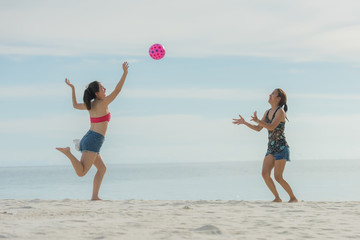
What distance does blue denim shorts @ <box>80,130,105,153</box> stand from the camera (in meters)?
8.39

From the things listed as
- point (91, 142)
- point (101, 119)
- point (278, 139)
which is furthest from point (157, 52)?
point (278, 139)

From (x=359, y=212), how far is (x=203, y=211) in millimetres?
2201

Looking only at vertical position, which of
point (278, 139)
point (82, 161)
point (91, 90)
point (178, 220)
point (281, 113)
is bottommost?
point (178, 220)

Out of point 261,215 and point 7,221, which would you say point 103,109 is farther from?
point 261,215

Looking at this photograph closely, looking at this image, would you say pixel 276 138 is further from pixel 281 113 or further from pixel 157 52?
pixel 157 52

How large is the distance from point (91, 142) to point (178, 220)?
2.57 meters

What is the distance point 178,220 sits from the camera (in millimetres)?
6426

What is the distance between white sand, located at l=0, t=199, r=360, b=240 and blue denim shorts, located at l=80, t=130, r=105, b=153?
0.88 meters

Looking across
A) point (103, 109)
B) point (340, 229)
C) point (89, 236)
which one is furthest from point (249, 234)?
point (103, 109)

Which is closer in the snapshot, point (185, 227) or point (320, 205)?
point (185, 227)

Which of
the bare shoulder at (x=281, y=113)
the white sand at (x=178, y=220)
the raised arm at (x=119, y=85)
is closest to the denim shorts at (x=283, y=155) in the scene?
the bare shoulder at (x=281, y=113)

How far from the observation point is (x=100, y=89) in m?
8.52

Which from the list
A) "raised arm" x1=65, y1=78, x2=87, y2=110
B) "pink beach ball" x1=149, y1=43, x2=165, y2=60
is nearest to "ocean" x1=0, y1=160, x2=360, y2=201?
"pink beach ball" x1=149, y1=43, x2=165, y2=60

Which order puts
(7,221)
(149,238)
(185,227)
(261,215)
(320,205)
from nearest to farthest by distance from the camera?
1. (149,238)
2. (185,227)
3. (7,221)
4. (261,215)
5. (320,205)
